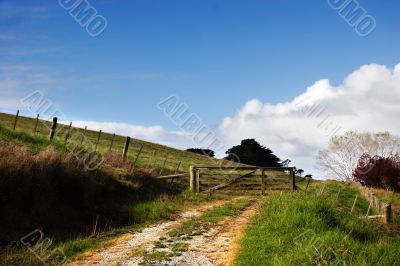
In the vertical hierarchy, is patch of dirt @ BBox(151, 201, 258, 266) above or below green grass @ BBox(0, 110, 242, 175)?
below

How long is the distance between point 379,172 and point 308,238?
3672 centimetres

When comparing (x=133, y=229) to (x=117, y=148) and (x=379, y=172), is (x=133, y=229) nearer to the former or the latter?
(x=117, y=148)

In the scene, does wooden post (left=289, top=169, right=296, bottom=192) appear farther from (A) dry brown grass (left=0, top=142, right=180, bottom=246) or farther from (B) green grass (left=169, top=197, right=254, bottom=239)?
(A) dry brown grass (left=0, top=142, right=180, bottom=246)

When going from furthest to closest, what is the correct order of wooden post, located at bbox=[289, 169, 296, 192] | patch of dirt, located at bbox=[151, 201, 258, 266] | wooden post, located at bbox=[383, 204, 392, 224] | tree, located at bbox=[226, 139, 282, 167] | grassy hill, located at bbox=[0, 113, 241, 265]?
tree, located at bbox=[226, 139, 282, 167] < wooden post, located at bbox=[289, 169, 296, 192] < wooden post, located at bbox=[383, 204, 392, 224] < grassy hill, located at bbox=[0, 113, 241, 265] < patch of dirt, located at bbox=[151, 201, 258, 266]

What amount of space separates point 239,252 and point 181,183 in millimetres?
15991

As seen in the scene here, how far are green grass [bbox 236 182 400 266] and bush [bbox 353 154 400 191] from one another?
3141cm

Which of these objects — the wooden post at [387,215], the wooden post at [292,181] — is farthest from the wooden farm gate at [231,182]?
the wooden post at [387,215]

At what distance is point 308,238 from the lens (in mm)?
9781

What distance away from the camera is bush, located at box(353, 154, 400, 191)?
41594 millimetres

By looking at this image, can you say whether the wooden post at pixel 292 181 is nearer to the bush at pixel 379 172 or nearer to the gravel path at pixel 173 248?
the gravel path at pixel 173 248

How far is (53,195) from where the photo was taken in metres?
15.5

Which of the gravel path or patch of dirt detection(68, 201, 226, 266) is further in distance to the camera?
patch of dirt detection(68, 201, 226, 266)

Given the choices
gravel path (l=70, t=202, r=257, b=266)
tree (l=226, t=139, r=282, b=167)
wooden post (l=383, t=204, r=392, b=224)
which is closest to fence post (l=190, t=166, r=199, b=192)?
wooden post (l=383, t=204, r=392, b=224)

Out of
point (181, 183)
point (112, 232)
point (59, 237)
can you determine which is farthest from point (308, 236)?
point (181, 183)
